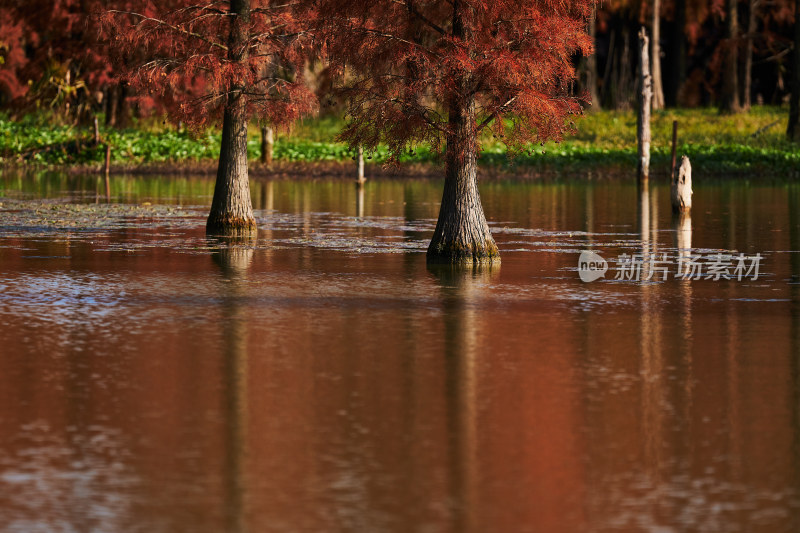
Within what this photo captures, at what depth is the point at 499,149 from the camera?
58562mm

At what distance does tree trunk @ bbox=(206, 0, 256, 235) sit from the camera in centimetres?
2812

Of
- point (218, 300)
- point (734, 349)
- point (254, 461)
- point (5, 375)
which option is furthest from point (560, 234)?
point (254, 461)

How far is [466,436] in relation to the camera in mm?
10594

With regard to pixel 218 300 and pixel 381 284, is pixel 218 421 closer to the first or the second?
pixel 218 300

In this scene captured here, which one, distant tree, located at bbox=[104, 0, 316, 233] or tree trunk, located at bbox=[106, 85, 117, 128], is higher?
tree trunk, located at bbox=[106, 85, 117, 128]

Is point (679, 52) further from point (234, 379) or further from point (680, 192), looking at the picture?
point (234, 379)

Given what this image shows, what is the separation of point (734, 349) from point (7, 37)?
181 ft

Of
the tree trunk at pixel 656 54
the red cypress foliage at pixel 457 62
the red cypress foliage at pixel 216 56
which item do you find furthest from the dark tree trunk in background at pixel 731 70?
the red cypress foliage at pixel 457 62

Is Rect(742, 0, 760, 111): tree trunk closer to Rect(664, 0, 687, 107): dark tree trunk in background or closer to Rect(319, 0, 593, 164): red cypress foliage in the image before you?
Rect(664, 0, 687, 107): dark tree trunk in background

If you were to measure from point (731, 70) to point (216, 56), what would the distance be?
40529 millimetres

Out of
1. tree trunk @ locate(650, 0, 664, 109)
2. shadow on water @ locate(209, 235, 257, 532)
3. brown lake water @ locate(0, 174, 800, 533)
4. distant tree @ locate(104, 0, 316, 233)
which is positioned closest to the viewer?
brown lake water @ locate(0, 174, 800, 533)

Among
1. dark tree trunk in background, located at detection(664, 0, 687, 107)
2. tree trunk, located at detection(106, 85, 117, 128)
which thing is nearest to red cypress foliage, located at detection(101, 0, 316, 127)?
tree trunk, located at detection(106, 85, 117, 128)

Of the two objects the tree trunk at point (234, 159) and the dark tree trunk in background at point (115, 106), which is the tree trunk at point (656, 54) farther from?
the tree trunk at point (234, 159)

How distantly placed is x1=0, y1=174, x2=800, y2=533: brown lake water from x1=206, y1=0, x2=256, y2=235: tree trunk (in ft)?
10.4
